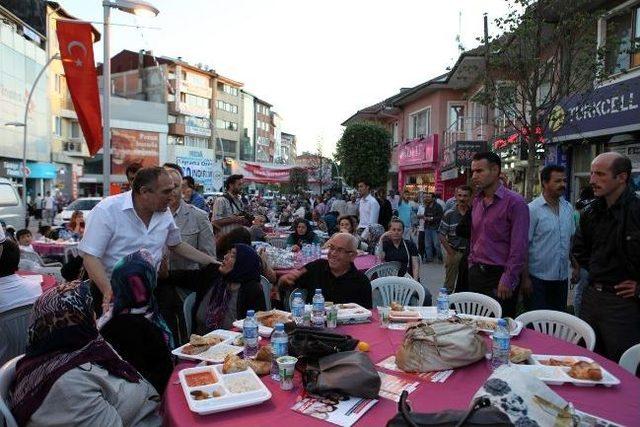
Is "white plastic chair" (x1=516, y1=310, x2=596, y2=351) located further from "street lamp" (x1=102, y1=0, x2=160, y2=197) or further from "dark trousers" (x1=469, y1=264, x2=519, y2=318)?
"street lamp" (x1=102, y1=0, x2=160, y2=197)

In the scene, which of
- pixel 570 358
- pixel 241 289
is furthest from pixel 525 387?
pixel 241 289

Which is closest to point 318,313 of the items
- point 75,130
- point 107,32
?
point 107,32

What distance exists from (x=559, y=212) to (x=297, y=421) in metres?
4.09

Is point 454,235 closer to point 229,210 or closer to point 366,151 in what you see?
point 229,210

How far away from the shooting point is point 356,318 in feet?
12.7

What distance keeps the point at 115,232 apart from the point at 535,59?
256 inches

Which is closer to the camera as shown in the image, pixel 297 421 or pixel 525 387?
pixel 525 387

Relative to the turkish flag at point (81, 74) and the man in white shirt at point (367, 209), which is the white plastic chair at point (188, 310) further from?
the man in white shirt at point (367, 209)

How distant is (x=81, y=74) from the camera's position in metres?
8.79

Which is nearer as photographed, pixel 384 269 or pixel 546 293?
pixel 546 293

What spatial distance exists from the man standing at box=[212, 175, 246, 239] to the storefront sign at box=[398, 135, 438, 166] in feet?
54.9

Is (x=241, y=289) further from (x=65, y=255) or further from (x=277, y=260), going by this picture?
(x=65, y=255)

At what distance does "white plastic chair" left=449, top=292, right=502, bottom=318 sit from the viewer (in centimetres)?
453

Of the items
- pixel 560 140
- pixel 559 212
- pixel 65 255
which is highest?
pixel 560 140
